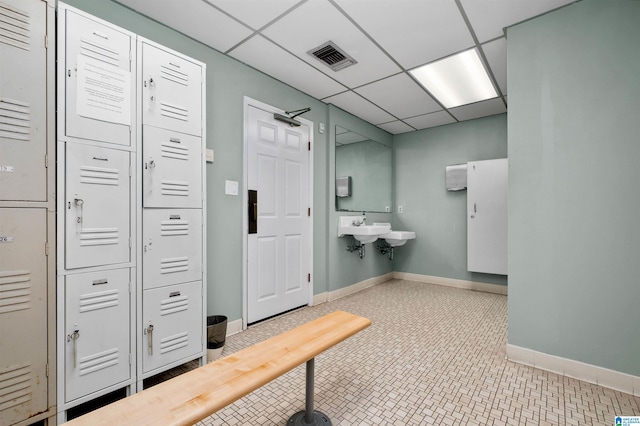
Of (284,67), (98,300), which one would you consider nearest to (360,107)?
(284,67)

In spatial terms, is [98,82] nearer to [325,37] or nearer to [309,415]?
[325,37]

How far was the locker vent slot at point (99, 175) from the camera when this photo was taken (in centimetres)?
163

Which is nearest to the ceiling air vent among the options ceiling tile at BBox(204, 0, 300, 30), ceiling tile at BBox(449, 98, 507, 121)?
ceiling tile at BBox(204, 0, 300, 30)

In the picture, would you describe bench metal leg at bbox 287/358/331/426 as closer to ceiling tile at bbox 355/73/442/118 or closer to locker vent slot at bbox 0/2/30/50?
locker vent slot at bbox 0/2/30/50

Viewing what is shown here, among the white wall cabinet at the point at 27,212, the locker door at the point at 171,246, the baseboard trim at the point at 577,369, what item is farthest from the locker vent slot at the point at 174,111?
the baseboard trim at the point at 577,369

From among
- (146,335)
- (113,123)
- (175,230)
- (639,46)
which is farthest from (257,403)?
(639,46)

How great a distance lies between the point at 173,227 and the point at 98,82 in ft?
3.19

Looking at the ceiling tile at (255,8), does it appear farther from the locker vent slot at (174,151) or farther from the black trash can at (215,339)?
the black trash can at (215,339)

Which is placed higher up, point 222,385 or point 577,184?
point 577,184

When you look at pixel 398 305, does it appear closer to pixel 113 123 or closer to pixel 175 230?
pixel 175 230

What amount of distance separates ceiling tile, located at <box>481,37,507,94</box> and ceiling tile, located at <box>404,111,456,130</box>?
3.60 ft

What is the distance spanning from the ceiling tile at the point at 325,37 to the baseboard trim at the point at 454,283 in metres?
3.34

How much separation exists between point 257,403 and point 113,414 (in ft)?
3.33

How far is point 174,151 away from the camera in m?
2.01
